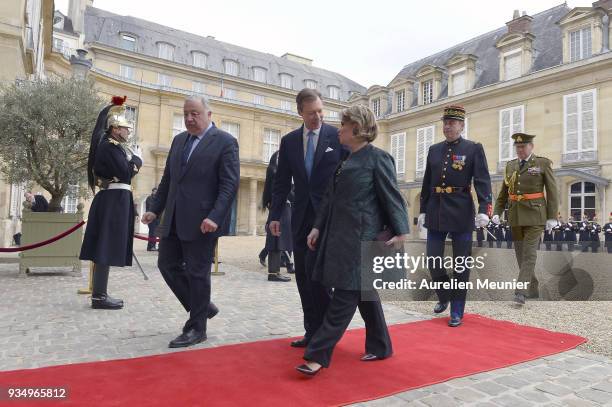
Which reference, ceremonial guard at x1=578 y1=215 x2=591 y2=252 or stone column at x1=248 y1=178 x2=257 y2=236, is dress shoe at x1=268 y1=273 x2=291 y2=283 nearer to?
ceremonial guard at x1=578 y1=215 x2=591 y2=252

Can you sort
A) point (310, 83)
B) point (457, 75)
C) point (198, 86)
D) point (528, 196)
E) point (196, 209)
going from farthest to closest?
point (310, 83) → point (198, 86) → point (457, 75) → point (528, 196) → point (196, 209)

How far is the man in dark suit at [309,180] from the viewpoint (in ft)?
11.1

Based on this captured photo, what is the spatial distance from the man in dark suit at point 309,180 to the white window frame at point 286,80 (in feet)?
117

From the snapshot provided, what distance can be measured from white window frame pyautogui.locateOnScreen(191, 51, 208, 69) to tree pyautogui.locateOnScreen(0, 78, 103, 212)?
27.9 metres

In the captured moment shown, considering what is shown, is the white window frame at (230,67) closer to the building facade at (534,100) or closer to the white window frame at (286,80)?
the white window frame at (286,80)

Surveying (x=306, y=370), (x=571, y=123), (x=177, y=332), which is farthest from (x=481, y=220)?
(x=571, y=123)

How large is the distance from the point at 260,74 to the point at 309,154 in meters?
35.4

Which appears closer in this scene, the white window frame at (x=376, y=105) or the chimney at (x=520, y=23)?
the chimney at (x=520, y=23)

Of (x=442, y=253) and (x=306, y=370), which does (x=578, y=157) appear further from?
(x=306, y=370)

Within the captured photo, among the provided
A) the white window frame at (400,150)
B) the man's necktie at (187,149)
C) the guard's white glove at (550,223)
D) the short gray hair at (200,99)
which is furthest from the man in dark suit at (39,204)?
the white window frame at (400,150)

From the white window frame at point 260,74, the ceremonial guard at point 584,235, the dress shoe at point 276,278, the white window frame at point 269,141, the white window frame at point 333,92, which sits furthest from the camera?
the white window frame at point 333,92

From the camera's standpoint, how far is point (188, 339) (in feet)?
11.4

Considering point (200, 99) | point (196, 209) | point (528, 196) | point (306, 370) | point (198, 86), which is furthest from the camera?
point (198, 86)

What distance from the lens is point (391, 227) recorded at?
9.72 ft
